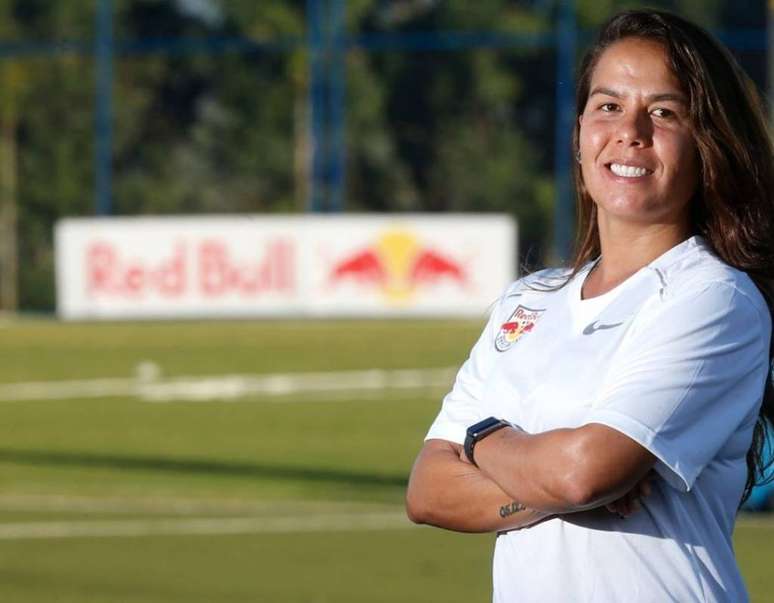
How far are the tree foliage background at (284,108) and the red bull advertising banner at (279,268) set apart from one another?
41.1ft

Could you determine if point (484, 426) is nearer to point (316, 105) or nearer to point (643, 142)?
point (643, 142)

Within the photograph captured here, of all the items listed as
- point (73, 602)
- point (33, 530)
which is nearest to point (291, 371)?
point (33, 530)

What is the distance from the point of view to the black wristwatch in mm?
3156

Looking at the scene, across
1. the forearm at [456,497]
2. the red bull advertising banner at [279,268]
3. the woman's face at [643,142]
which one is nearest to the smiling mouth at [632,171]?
the woman's face at [643,142]

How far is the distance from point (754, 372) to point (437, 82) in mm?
41396

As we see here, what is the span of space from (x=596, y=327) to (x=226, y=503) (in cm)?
875

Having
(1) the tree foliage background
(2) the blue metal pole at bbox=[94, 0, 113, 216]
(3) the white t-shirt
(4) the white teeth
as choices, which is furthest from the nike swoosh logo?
(1) the tree foliage background

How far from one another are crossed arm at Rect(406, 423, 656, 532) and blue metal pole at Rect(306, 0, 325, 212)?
29.6m

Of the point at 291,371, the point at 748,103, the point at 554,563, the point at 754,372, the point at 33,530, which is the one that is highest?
the point at 748,103

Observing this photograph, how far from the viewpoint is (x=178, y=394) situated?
19344 millimetres

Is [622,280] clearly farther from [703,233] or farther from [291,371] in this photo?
[291,371]

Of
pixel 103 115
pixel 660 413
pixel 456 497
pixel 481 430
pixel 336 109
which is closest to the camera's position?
pixel 660 413

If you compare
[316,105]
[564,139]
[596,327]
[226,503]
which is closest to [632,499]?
[596,327]

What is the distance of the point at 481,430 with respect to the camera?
3166 mm
